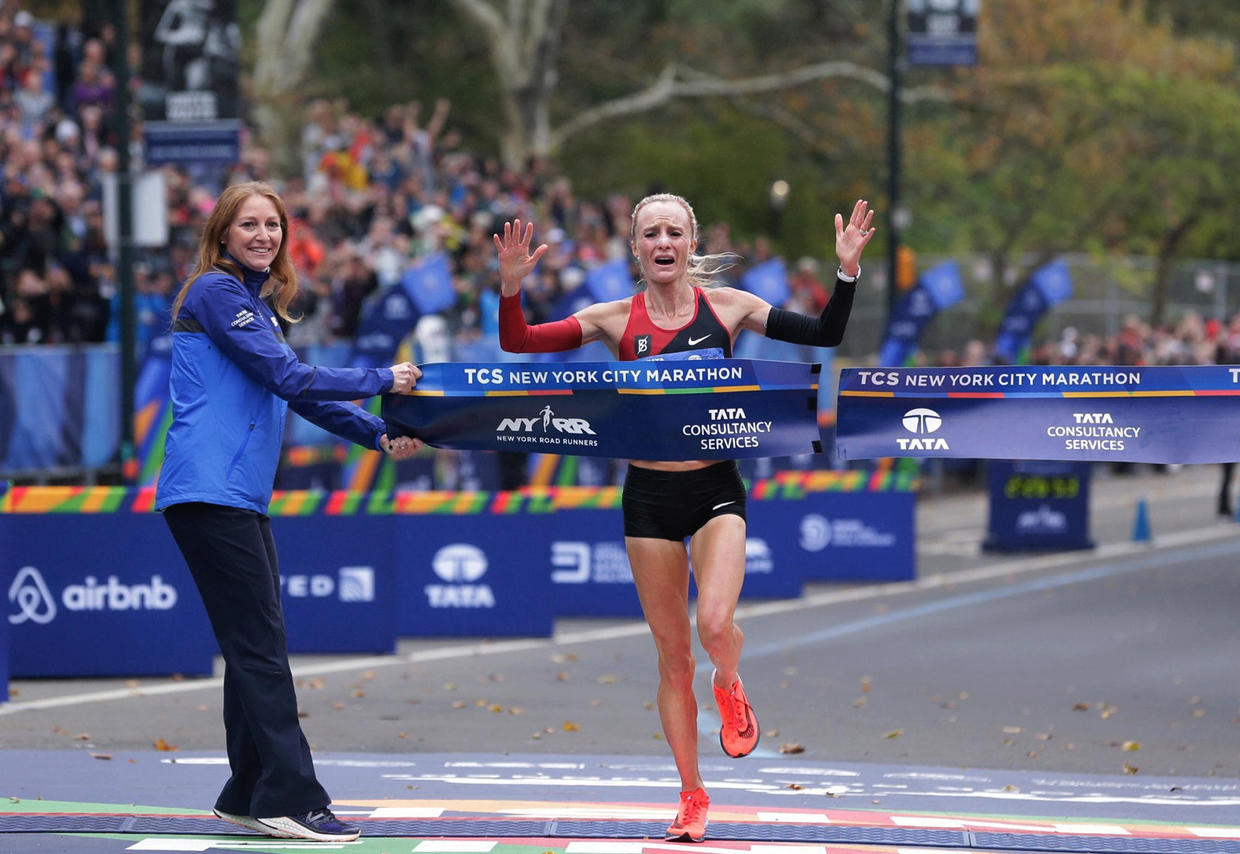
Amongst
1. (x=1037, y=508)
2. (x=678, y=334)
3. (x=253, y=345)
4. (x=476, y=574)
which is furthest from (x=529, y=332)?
(x=1037, y=508)

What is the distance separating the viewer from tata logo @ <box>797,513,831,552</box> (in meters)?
17.7

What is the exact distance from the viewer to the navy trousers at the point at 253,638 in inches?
265

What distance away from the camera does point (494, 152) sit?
→ 1816 inches

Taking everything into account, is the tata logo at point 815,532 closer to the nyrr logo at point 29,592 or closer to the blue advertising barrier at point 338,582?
the blue advertising barrier at point 338,582

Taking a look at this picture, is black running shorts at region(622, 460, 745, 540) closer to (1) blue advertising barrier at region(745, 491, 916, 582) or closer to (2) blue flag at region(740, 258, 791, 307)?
(1) blue advertising barrier at region(745, 491, 916, 582)

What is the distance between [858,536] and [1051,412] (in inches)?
400

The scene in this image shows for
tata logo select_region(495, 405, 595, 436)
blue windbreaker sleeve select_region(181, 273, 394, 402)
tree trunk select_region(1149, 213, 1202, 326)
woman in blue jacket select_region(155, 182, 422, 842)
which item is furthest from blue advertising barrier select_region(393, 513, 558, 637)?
tree trunk select_region(1149, 213, 1202, 326)

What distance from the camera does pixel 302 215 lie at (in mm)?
22141

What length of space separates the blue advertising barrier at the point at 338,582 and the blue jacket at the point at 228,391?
614 centimetres

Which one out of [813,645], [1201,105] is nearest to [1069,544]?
[813,645]

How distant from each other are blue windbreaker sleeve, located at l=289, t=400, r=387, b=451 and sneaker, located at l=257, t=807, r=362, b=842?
129cm

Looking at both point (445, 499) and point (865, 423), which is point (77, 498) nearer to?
point (445, 499)

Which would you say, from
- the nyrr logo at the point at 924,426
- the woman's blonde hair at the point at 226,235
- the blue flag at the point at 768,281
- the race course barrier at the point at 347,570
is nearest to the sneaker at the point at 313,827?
the woman's blonde hair at the point at 226,235

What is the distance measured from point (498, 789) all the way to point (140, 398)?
997 centimetres
